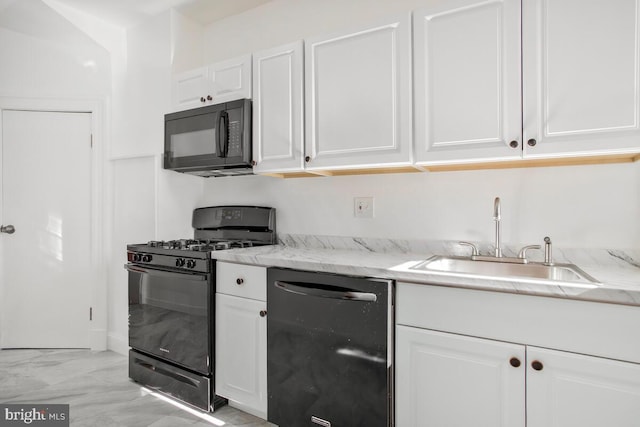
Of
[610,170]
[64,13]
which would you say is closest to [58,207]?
[64,13]

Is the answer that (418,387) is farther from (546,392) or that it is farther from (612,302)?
(612,302)

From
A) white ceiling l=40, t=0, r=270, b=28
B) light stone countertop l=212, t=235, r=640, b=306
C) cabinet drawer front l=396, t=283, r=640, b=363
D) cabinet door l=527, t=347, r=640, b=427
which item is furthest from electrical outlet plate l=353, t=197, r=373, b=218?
white ceiling l=40, t=0, r=270, b=28

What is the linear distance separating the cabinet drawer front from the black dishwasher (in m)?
0.13

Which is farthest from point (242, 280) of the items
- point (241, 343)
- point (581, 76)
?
point (581, 76)

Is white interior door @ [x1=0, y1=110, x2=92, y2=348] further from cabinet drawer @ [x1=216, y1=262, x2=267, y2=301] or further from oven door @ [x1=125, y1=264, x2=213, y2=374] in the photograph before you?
cabinet drawer @ [x1=216, y1=262, x2=267, y2=301]

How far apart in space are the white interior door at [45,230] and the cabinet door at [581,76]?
325 centimetres

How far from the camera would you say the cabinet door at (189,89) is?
2.48 meters

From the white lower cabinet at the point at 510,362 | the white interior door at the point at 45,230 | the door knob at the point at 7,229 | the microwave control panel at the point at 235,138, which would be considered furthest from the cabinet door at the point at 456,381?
the door knob at the point at 7,229

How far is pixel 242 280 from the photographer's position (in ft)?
6.50

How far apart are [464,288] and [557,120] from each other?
2.46 feet

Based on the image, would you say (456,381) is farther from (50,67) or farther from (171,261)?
(50,67)

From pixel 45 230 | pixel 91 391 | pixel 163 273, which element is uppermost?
pixel 45 230

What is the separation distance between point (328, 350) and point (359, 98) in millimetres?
1209

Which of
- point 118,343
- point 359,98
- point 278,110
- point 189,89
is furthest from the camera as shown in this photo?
point 118,343
